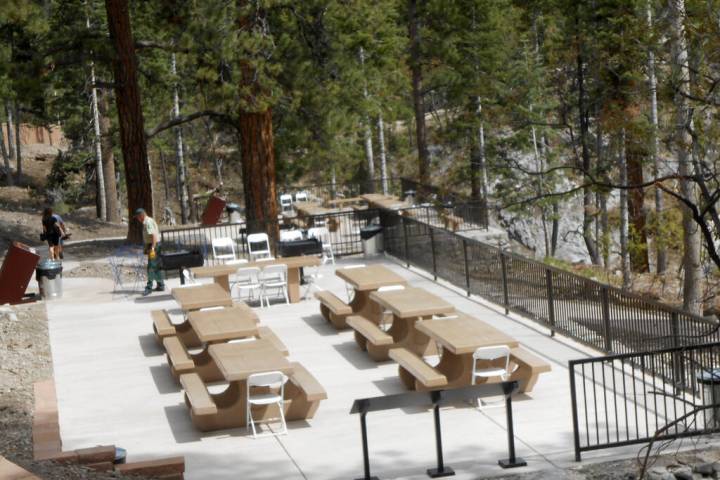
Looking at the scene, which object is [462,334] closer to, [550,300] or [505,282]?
[550,300]

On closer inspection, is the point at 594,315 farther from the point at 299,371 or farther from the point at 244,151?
the point at 244,151

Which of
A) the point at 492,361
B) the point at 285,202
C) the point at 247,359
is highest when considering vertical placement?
the point at 285,202

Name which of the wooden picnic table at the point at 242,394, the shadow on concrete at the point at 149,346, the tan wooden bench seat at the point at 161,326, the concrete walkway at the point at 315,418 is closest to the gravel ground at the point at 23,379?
the concrete walkway at the point at 315,418

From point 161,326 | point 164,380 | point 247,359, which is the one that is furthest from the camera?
point 161,326

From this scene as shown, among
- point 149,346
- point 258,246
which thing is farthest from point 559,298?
point 258,246

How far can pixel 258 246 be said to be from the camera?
28125 mm

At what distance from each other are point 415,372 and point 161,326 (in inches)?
208

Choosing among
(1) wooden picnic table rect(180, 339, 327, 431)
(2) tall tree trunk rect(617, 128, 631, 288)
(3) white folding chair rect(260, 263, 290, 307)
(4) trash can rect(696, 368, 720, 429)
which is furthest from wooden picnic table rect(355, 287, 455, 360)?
(2) tall tree trunk rect(617, 128, 631, 288)

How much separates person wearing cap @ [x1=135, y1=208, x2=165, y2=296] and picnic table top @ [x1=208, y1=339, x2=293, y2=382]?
8.26 metres

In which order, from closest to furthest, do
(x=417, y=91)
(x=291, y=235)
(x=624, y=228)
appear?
(x=291, y=235)
(x=624, y=228)
(x=417, y=91)

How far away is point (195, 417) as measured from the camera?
46.1ft

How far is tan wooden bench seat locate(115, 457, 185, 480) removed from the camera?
11812mm

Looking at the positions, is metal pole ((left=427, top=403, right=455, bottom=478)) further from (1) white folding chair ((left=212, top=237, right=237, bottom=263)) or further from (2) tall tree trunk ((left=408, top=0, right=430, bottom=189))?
(2) tall tree trunk ((left=408, top=0, right=430, bottom=189))

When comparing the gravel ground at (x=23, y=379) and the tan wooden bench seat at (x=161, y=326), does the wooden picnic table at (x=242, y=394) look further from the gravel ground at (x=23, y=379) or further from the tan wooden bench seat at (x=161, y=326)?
the tan wooden bench seat at (x=161, y=326)
